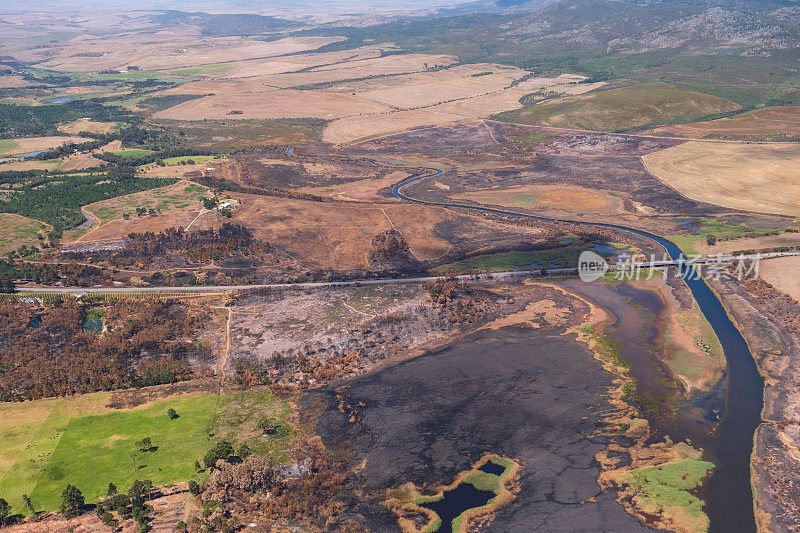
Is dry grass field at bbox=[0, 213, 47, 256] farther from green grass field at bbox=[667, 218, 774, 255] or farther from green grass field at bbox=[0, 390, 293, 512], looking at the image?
green grass field at bbox=[667, 218, 774, 255]

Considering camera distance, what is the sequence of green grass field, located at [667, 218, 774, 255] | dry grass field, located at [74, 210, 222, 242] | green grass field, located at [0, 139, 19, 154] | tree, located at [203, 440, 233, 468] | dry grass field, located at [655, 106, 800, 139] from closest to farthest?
tree, located at [203, 440, 233, 468] < green grass field, located at [667, 218, 774, 255] < dry grass field, located at [74, 210, 222, 242] < dry grass field, located at [655, 106, 800, 139] < green grass field, located at [0, 139, 19, 154]

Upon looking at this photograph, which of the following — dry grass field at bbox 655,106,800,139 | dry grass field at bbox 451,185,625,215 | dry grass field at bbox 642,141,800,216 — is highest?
dry grass field at bbox 655,106,800,139

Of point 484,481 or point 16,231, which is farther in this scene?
point 16,231

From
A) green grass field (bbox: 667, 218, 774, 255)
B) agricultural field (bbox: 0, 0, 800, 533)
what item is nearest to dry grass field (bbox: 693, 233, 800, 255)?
agricultural field (bbox: 0, 0, 800, 533)

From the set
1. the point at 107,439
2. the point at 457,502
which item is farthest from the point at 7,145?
the point at 457,502

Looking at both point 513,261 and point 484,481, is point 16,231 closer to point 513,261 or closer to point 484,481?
point 513,261

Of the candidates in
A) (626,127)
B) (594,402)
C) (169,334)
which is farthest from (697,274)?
(626,127)

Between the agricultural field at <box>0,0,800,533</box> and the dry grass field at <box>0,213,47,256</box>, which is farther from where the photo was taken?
the dry grass field at <box>0,213,47,256</box>
